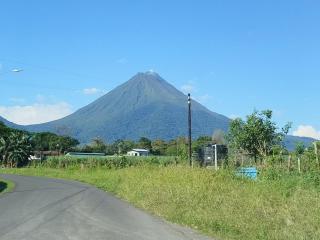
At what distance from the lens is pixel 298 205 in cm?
1441

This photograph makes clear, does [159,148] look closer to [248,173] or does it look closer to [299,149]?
[299,149]

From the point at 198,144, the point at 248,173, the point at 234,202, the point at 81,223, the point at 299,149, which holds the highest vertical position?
the point at 198,144

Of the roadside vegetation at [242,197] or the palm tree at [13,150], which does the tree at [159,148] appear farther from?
the roadside vegetation at [242,197]

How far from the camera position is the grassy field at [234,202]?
12.5 meters

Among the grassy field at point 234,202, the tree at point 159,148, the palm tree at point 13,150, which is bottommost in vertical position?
the grassy field at point 234,202

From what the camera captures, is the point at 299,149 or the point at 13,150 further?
the point at 13,150

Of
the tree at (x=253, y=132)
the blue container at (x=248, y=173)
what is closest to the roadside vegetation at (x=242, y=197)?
the blue container at (x=248, y=173)

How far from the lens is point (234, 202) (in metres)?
16.3

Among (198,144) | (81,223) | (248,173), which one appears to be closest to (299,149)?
(248,173)

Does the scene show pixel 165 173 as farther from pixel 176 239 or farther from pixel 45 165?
pixel 45 165

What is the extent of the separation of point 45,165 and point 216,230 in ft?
229

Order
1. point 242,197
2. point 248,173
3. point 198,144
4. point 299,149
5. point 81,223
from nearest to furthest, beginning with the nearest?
point 81,223
point 242,197
point 248,173
point 299,149
point 198,144

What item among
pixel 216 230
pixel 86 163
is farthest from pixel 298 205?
pixel 86 163

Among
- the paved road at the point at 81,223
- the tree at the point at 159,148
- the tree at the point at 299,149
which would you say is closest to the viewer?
the paved road at the point at 81,223
